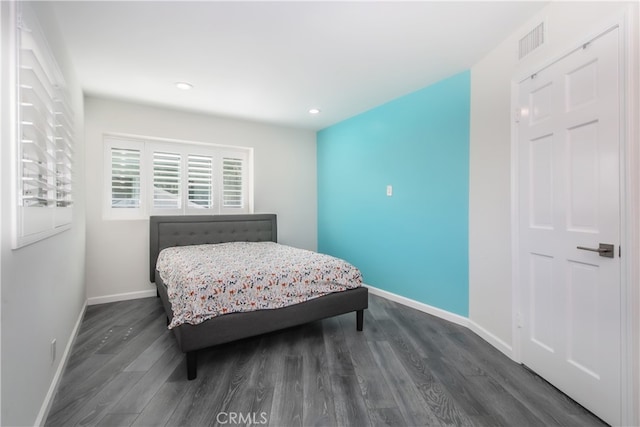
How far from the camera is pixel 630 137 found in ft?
4.51

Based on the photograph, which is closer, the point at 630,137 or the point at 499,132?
the point at 630,137

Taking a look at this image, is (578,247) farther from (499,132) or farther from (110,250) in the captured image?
(110,250)

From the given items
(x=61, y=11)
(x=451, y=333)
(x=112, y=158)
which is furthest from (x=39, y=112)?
(x=451, y=333)

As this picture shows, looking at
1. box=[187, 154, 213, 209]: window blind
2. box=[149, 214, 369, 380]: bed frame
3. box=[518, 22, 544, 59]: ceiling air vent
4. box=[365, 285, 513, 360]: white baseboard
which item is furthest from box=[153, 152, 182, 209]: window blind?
box=[518, 22, 544, 59]: ceiling air vent

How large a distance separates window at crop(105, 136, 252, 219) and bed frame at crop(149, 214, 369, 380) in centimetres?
26

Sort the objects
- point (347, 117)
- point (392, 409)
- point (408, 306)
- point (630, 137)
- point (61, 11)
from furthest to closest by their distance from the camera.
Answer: point (347, 117) < point (408, 306) < point (61, 11) < point (392, 409) < point (630, 137)

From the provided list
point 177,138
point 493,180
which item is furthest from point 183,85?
point 493,180

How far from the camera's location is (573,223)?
5.51ft

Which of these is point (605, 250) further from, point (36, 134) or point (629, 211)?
A: point (36, 134)

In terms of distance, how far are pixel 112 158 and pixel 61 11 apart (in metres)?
1.95

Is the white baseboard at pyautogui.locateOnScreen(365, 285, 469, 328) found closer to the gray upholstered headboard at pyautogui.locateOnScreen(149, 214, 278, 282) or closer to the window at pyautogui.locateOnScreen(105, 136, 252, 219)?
the gray upholstered headboard at pyautogui.locateOnScreen(149, 214, 278, 282)

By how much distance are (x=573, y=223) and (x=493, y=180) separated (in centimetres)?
75

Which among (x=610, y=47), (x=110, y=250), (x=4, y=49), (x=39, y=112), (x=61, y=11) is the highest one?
(x=61, y=11)

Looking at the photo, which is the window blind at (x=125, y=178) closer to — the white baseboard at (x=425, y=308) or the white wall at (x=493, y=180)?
the white baseboard at (x=425, y=308)
